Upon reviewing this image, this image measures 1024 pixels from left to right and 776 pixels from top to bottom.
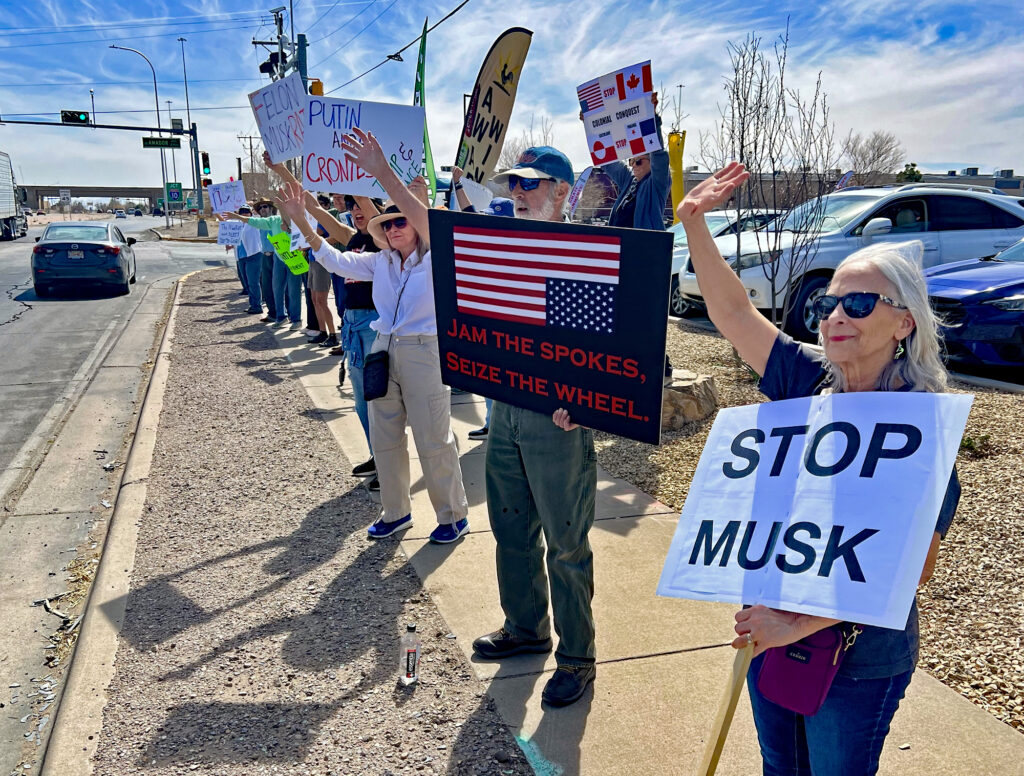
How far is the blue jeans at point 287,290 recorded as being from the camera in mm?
13094

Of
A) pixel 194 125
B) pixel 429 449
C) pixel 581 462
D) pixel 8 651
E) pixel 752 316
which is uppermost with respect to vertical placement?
pixel 194 125

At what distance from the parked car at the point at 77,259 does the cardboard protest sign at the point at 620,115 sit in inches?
548

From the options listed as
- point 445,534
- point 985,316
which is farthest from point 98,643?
point 985,316

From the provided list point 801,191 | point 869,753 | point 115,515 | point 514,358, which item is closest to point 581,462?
point 514,358

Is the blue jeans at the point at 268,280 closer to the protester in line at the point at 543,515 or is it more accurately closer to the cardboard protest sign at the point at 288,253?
the cardboard protest sign at the point at 288,253

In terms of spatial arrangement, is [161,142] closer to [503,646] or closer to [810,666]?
[503,646]

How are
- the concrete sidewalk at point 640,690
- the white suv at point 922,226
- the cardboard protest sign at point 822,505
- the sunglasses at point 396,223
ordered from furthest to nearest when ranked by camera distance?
the white suv at point 922,226
the sunglasses at point 396,223
the concrete sidewalk at point 640,690
the cardboard protest sign at point 822,505

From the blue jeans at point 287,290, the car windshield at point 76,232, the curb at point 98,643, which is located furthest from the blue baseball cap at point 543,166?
the car windshield at point 76,232

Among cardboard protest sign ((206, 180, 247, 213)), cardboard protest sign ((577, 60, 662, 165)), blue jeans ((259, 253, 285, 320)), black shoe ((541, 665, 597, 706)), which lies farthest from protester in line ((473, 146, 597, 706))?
cardboard protest sign ((206, 180, 247, 213))

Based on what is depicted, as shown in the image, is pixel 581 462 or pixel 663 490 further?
pixel 663 490

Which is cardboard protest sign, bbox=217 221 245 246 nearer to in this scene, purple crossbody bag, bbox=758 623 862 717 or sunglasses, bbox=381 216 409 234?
sunglasses, bbox=381 216 409 234

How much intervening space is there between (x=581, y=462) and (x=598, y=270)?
79 centimetres

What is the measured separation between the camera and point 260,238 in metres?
13.8

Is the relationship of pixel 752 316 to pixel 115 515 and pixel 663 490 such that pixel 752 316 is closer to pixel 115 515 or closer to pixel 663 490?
pixel 663 490
